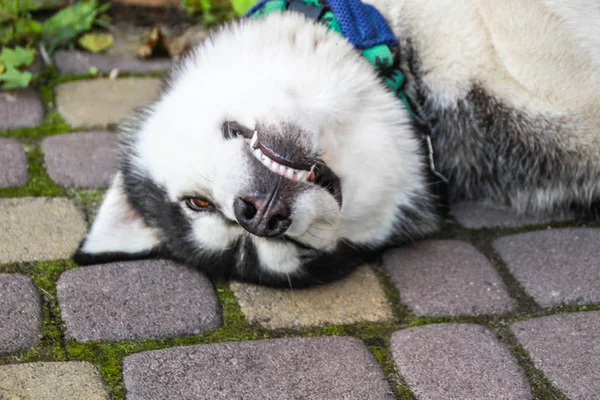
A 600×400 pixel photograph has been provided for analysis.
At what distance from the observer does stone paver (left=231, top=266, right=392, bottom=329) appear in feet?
10.1

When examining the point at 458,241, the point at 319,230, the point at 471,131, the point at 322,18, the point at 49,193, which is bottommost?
the point at 49,193

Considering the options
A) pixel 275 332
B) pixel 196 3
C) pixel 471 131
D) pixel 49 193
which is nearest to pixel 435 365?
pixel 275 332

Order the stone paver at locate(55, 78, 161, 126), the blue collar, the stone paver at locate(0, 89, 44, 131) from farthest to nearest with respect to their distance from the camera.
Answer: the stone paver at locate(55, 78, 161, 126), the stone paver at locate(0, 89, 44, 131), the blue collar

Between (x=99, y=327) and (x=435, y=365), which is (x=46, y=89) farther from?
(x=435, y=365)

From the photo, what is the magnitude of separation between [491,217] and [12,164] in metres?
2.61

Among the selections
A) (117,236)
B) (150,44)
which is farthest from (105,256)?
(150,44)

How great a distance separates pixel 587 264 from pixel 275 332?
1.50 metres

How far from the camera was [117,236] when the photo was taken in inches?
131

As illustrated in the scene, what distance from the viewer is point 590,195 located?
142 inches

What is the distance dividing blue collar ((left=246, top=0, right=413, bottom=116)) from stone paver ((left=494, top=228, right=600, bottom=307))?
88 centimetres

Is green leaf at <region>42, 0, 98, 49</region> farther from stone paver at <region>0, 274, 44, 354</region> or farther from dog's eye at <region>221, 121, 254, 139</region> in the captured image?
dog's eye at <region>221, 121, 254, 139</region>

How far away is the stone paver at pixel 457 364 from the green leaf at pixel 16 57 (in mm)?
3079

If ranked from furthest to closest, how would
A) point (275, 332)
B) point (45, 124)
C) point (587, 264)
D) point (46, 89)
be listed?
point (46, 89)
point (45, 124)
point (587, 264)
point (275, 332)

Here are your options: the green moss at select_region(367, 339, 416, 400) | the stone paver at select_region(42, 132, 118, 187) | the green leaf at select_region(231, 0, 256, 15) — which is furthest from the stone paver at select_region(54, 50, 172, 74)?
the green moss at select_region(367, 339, 416, 400)
